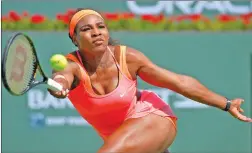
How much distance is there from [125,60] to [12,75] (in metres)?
1.11

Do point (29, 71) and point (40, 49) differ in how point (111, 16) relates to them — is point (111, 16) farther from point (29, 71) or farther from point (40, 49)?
point (29, 71)

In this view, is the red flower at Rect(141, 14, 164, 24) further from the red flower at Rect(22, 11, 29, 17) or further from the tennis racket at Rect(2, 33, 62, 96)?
the tennis racket at Rect(2, 33, 62, 96)

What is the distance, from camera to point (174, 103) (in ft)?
31.3

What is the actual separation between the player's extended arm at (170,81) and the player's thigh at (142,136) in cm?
27

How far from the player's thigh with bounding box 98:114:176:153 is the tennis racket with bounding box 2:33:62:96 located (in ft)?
2.18

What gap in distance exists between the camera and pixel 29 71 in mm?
5328

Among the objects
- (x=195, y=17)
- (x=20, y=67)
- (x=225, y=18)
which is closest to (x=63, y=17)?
(x=195, y=17)

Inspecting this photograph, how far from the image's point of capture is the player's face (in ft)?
18.5

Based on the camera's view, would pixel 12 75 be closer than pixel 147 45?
Yes

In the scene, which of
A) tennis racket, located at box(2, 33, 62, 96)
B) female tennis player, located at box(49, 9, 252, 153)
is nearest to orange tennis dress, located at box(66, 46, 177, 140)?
female tennis player, located at box(49, 9, 252, 153)

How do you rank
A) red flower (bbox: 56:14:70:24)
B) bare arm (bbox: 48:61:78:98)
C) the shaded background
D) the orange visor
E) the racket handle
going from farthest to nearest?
red flower (bbox: 56:14:70:24), the shaded background, the orange visor, bare arm (bbox: 48:61:78:98), the racket handle

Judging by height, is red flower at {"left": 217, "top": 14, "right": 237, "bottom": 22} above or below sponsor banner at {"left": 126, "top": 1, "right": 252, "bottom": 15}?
below

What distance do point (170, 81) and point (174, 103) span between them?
12.0 feet

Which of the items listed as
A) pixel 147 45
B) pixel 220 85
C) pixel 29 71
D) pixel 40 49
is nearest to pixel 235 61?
pixel 220 85
